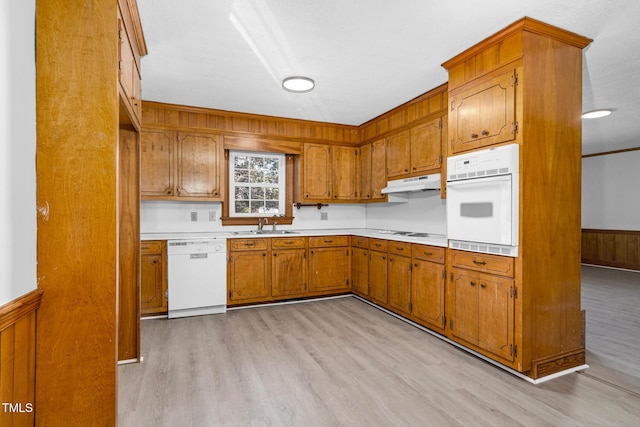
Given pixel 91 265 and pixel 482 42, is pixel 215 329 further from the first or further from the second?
pixel 482 42

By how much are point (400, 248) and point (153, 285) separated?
9.53ft

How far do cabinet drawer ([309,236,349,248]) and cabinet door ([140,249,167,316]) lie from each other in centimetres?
191

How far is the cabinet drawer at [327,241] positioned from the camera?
474 centimetres

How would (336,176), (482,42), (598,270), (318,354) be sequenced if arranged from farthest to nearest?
(598,270), (336,176), (318,354), (482,42)

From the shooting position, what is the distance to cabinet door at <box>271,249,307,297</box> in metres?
4.52

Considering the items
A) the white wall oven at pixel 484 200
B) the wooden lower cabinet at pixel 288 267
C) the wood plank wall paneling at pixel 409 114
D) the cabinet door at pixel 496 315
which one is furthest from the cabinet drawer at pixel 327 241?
the cabinet door at pixel 496 315

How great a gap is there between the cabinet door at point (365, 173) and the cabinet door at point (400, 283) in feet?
4.36

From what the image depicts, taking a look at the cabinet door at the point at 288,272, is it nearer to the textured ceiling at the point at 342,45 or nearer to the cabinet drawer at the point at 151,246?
the cabinet drawer at the point at 151,246

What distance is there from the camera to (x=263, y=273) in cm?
445

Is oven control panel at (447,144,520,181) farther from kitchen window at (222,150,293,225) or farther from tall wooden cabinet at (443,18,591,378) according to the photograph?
kitchen window at (222,150,293,225)

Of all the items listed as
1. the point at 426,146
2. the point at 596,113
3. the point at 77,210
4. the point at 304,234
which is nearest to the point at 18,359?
the point at 77,210

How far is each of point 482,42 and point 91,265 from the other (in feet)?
10.1

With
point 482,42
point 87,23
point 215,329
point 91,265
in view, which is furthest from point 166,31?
point 215,329

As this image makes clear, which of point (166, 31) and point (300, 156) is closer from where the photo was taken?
point (166, 31)
